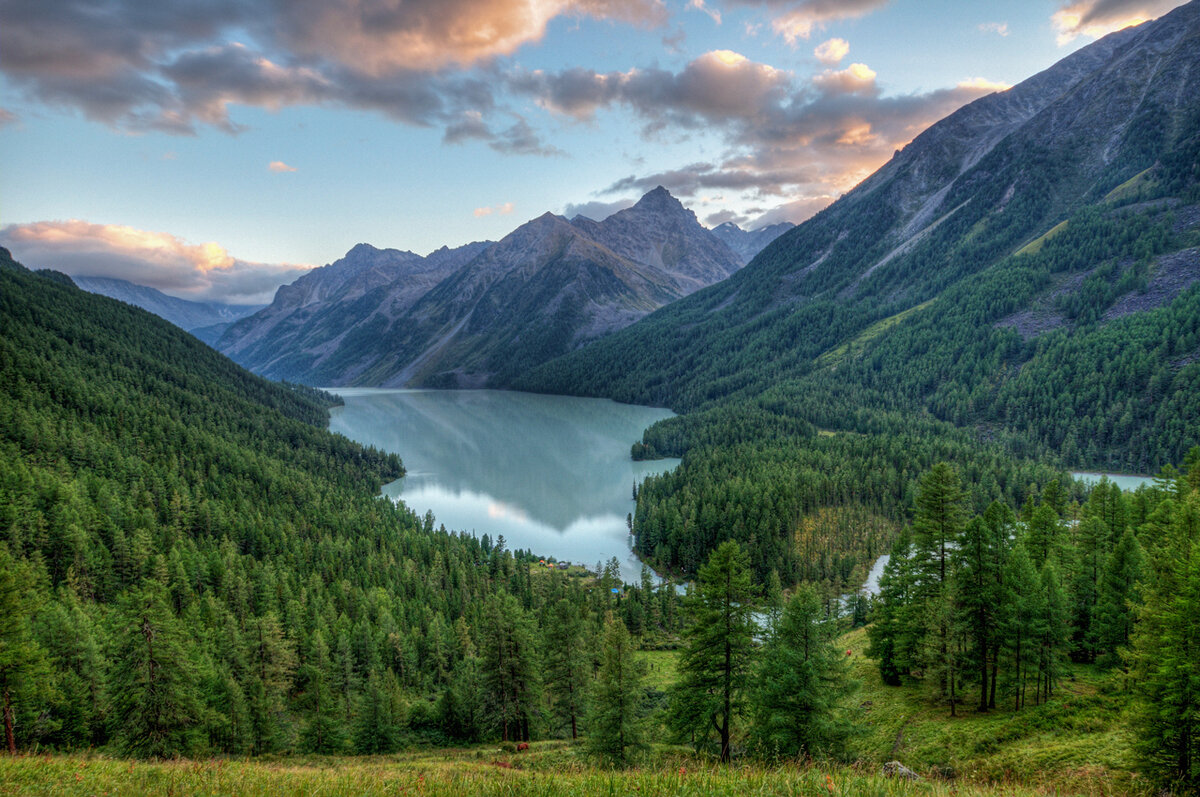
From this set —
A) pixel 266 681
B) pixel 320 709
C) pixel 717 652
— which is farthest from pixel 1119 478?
pixel 266 681

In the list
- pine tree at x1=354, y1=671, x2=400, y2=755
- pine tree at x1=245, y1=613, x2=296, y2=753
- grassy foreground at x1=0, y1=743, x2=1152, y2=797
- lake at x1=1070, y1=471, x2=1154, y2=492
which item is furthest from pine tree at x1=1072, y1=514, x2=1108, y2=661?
lake at x1=1070, y1=471, x2=1154, y2=492

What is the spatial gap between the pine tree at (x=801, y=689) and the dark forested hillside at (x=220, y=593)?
22.6 m

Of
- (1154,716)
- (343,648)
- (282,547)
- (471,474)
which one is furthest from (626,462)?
(1154,716)

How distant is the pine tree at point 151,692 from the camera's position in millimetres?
32250

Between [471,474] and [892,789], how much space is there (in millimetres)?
167446

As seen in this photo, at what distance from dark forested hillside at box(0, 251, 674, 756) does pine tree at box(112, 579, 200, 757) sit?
123 mm

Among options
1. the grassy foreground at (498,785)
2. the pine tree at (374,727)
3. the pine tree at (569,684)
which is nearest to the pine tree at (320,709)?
the pine tree at (374,727)

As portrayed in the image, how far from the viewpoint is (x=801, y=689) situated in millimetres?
25750

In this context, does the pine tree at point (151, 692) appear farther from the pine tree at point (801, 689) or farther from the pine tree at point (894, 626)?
the pine tree at point (894, 626)

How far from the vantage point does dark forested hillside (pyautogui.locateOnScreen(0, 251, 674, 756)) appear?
115 ft

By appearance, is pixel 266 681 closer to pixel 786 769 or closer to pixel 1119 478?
pixel 786 769

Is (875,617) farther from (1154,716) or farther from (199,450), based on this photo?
(199,450)

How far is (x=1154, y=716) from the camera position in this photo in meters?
19.8

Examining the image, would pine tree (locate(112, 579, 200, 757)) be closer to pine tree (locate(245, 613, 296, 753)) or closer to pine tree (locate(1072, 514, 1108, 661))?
pine tree (locate(245, 613, 296, 753))
